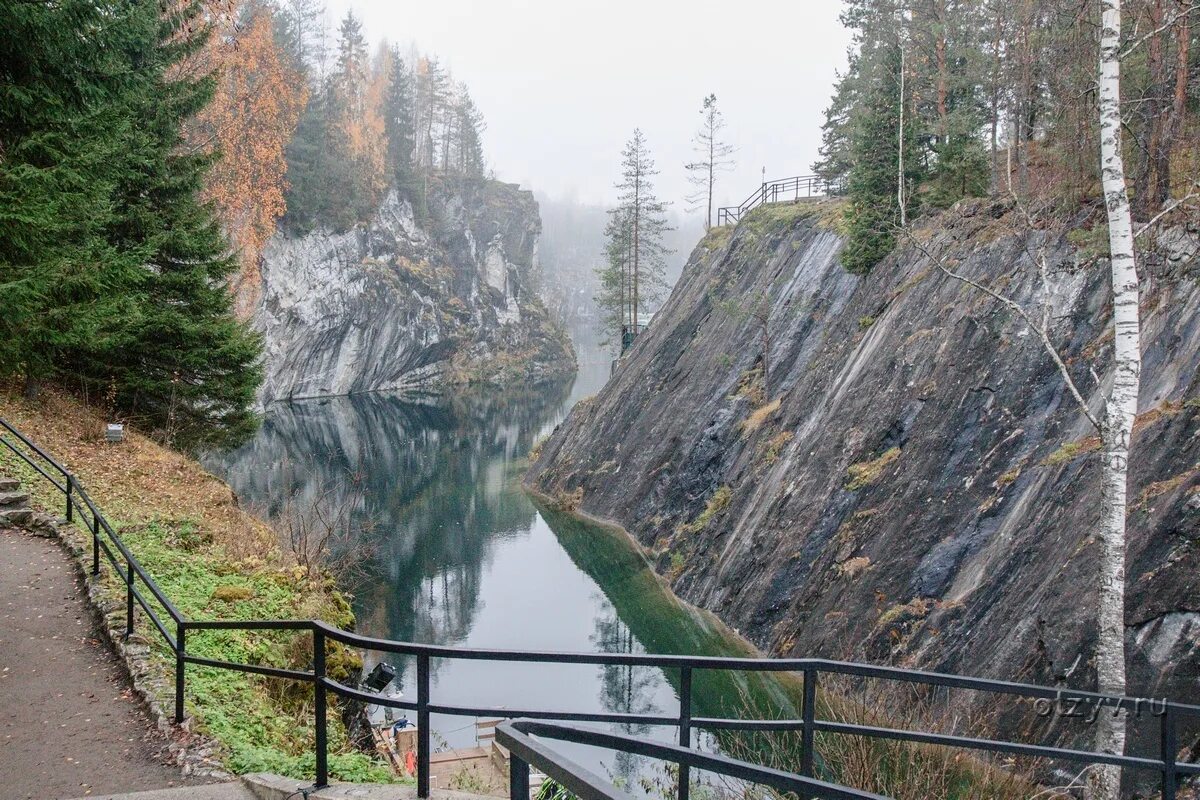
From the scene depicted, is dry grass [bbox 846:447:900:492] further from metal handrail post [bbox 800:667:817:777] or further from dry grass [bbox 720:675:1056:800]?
metal handrail post [bbox 800:667:817:777]

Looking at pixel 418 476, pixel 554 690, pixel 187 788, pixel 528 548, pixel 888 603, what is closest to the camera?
pixel 187 788

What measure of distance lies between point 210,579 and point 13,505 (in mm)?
3775

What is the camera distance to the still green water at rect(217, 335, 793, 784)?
17.4 metres

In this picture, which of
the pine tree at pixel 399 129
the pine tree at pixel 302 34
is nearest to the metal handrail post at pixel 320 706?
the pine tree at pixel 302 34

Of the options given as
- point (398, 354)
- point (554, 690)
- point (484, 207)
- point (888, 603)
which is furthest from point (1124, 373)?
point (484, 207)

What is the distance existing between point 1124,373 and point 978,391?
8147 millimetres

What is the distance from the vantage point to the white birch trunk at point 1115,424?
754 centimetres

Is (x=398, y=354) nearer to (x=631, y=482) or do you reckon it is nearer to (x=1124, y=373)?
(x=631, y=482)

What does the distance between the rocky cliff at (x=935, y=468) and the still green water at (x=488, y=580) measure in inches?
54.8

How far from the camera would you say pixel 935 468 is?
15859mm

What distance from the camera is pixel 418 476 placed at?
138 ft

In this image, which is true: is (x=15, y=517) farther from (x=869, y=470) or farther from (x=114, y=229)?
(x=869, y=470)

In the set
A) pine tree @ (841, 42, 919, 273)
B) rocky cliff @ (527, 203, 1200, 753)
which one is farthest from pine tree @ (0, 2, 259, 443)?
pine tree @ (841, 42, 919, 273)

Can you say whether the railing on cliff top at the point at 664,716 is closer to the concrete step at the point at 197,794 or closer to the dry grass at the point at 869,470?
the concrete step at the point at 197,794
